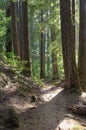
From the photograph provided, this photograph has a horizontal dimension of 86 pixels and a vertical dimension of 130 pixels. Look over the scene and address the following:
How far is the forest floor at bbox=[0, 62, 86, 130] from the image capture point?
20.8 ft

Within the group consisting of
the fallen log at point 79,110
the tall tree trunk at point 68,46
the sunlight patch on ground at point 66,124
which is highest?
the tall tree trunk at point 68,46

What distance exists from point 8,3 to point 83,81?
27.5ft

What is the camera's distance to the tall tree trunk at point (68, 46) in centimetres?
907

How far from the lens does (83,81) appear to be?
34.5 ft

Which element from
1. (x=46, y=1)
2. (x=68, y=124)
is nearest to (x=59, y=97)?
(x=68, y=124)

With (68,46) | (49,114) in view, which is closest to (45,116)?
(49,114)

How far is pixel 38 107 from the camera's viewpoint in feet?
25.6

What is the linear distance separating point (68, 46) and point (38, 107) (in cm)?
276

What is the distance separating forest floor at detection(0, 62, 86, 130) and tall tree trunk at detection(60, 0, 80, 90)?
19.8 inches

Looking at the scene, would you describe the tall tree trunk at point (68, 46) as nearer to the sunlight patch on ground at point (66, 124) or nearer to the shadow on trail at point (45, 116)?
the shadow on trail at point (45, 116)

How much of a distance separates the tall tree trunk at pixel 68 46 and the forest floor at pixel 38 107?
1.65ft

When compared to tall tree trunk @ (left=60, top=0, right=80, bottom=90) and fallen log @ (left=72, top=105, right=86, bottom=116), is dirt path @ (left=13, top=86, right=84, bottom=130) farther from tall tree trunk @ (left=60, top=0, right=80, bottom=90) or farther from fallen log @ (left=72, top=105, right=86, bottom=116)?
tall tree trunk @ (left=60, top=0, right=80, bottom=90)

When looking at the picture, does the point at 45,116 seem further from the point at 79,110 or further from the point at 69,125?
the point at 79,110

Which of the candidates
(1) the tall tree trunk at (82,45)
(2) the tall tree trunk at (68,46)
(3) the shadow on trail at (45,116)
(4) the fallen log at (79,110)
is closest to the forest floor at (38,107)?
(3) the shadow on trail at (45,116)
